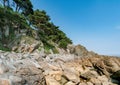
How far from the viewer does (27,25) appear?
4334cm

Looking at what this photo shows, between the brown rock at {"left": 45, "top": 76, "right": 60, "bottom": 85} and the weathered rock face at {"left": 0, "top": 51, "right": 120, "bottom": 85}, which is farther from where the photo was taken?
the brown rock at {"left": 45, "top": 76, "right": 60, "bottom": 85}

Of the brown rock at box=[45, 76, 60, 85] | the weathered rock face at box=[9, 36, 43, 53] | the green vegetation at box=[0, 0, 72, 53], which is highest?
the green vegetation at box=[0, 0, 72, 53]

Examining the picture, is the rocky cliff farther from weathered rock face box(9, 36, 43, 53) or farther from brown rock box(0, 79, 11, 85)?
weathered rock face box(9, 36, 43, 53)

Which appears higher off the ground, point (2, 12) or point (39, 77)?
point (2, 12)

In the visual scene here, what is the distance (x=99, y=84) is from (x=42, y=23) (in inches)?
1281

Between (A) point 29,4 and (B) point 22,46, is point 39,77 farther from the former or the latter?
(A) point 29,4

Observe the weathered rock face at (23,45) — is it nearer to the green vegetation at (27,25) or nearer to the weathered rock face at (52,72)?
the green vegetation at (27,25)

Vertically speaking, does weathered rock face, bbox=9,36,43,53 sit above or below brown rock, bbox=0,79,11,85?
above

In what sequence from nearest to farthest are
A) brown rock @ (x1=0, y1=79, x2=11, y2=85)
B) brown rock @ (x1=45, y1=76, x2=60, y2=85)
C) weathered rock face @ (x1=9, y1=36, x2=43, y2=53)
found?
1. brown rock @ (x1=0, y1=79, x2=11, y2=85)
2. brown rock @ (x1=45, y1=76, x2=60, y2=85)
3. weathered rock face @ (x1=9, y1=36, x2=43, y2=53)

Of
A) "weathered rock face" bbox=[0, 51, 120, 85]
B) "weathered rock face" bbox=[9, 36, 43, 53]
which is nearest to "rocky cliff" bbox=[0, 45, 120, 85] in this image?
"weathered rock face" bbox=[0, 51, 120, 85]

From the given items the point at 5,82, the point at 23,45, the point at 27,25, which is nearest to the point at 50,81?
the point at 5,82

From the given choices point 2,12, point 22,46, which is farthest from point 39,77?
point 2,12

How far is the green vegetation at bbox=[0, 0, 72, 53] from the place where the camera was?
3667 cm

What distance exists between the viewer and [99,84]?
17.2m
